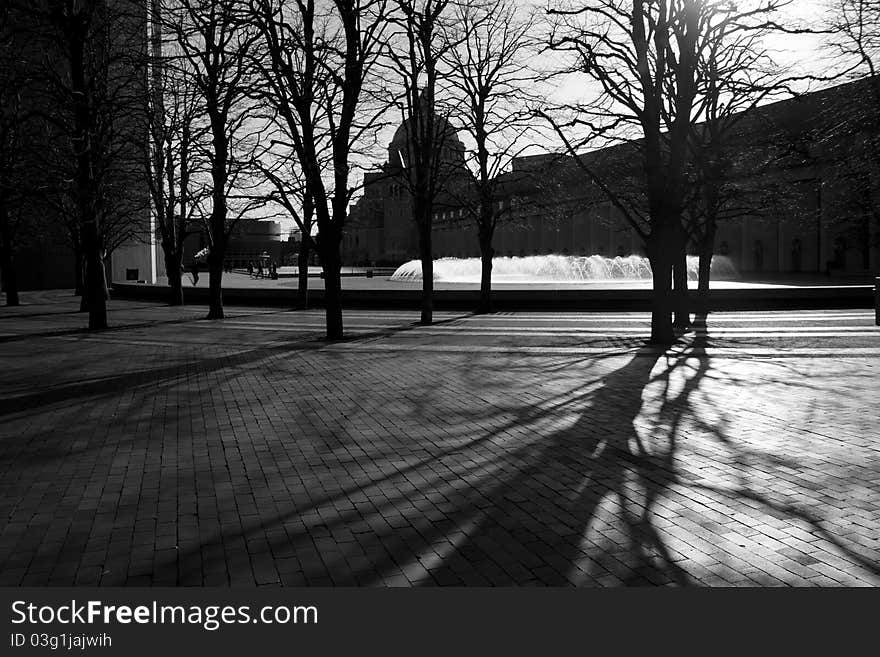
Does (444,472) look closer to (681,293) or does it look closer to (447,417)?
(447,417)

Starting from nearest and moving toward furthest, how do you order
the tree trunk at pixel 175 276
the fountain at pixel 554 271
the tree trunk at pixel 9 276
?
the tree trunk at pixel 175 276
the tree trunk at pixel 9 276
the fountain at pixel 554 271

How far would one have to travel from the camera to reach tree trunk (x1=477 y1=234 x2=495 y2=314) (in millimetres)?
26109

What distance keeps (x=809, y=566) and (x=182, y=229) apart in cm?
2955

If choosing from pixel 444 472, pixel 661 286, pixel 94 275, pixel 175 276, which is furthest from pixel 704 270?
pixel 175 276

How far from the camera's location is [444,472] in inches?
260

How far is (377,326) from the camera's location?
22094mm

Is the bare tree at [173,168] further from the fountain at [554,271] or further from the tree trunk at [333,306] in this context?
the fountain at [554,271]

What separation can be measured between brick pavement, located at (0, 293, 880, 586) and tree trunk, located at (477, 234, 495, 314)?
13.0 metres

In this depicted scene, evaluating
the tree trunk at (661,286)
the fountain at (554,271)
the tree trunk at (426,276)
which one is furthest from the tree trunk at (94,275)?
the fountain at (554,271)

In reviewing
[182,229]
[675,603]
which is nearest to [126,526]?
[675,603]

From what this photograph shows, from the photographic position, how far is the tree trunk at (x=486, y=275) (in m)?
26.1

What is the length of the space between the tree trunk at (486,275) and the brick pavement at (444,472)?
1301 centimetres

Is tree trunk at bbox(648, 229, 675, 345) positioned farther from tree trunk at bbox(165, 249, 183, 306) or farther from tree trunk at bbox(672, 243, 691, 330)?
tree trunk at bbox(165, 249, 183, 306)

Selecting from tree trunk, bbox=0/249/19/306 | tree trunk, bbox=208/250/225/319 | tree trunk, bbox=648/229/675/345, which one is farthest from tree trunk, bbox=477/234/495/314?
tree trunk, bbox=0/249/19/306
